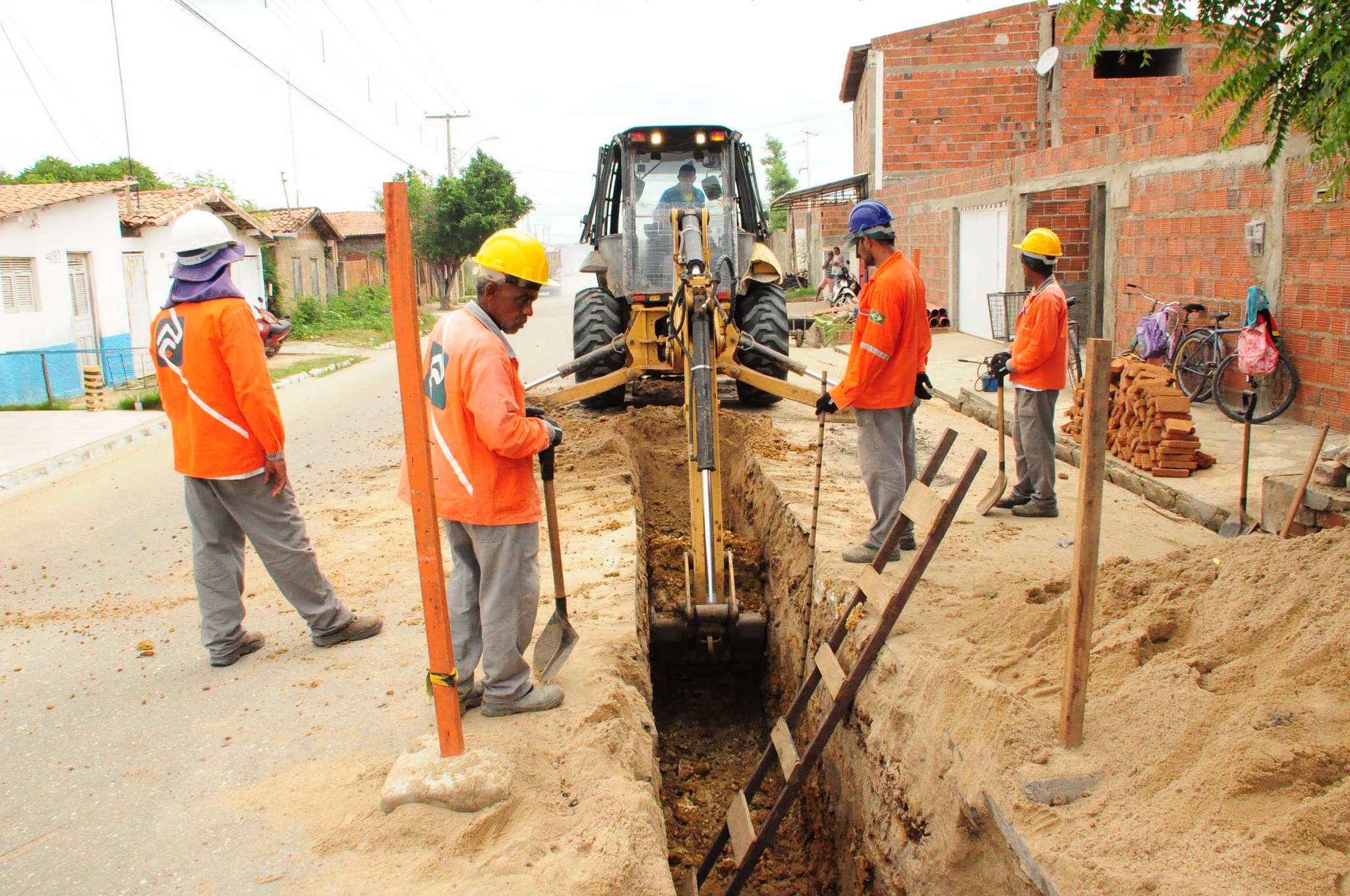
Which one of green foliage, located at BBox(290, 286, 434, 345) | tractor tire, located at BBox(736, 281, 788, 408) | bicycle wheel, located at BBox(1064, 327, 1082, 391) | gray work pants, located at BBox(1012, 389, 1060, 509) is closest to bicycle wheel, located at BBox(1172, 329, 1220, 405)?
bicycle wheel, located at BBox(1064, 327, 1082, 391)

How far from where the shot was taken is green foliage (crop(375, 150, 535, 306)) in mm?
35031

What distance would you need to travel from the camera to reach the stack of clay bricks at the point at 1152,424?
6.98 meters

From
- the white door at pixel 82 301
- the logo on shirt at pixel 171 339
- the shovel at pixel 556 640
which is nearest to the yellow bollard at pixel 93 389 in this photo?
the white door at pixel 82 301

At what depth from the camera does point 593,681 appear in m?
4.06

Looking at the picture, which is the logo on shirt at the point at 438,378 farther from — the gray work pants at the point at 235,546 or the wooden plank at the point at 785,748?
the wooden plank at the point at 785,748

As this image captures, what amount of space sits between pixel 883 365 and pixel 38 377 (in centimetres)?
1346

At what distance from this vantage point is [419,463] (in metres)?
2.92

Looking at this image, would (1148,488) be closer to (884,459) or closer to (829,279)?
(884,459)

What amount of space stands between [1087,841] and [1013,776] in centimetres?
37

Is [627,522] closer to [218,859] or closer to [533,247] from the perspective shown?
[533,247]

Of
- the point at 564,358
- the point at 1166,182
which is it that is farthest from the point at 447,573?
the point at 564,358

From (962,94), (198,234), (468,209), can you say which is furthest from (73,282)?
(468,209)

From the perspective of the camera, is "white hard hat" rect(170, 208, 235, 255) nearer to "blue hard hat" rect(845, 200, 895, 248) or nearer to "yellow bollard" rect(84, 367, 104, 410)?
"blue hard hat" rect(845, 200, 895, 248)

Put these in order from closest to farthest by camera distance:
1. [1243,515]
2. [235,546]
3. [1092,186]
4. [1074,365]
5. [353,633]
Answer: [235,546]
[353,633]
[1243,515]
[1074,365]
[1092,186]
